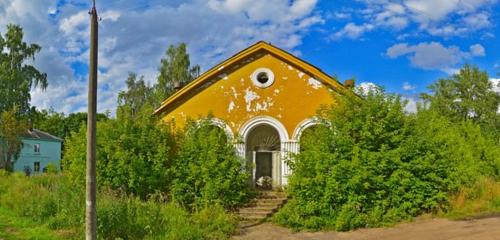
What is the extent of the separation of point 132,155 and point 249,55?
248 inches

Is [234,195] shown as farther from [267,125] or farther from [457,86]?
[457,86]

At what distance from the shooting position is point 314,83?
20016 millimetres

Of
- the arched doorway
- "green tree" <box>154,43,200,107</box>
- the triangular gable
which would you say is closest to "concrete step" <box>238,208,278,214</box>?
the arched doorway

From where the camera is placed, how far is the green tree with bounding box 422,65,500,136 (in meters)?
43.1

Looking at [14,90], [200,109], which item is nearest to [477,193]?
[200,109]

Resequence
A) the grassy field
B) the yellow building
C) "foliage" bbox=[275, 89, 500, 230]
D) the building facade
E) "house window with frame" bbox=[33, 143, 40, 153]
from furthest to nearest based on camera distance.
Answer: "house window with frame" bbox=[33, 143, 40, 153]
the building facade
the yellow building
"foliage" bbox=[275, 89, 500, 230]
the grassy field

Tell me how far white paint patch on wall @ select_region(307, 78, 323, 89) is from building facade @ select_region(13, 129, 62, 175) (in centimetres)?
4194

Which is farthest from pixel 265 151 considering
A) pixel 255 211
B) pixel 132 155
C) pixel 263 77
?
pixel 132 155

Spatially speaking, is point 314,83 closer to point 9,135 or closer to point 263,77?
point 263,77

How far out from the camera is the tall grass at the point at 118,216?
43.4 feet

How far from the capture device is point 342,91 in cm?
1809

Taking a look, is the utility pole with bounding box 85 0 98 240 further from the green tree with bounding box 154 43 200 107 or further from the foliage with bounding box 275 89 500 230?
the green tree with bounding box 154 43 200 107

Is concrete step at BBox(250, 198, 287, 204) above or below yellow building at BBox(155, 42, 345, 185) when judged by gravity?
below

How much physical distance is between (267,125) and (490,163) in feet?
40.5
